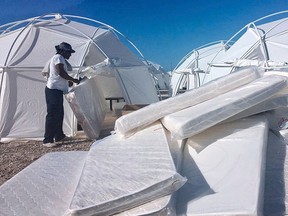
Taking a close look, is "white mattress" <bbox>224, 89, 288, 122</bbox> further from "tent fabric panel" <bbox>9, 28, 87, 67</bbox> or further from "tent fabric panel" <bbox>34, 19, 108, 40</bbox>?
"tent fabric panel" <bbox>34, 19, 108, 40</bbox>

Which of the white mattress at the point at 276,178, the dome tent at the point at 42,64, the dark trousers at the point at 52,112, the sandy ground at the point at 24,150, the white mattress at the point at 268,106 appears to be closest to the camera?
the white mattress at the point at 276,178

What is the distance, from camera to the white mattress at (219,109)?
276 centimetres

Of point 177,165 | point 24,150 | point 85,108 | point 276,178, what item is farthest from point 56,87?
point 276,178

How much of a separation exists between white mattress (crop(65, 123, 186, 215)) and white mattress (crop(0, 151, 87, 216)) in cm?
24

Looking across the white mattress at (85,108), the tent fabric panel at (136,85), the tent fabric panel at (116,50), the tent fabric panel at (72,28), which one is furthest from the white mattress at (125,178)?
the tent fabric panel at (72,28)

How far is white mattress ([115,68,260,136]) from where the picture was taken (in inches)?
131

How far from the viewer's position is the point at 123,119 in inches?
133

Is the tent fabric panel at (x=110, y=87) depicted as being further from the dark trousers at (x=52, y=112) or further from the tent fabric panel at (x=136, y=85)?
the dark trousers at (x=52, y=112)

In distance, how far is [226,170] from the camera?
239 cm

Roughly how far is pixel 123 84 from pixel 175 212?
26.3 ft

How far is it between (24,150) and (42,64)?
2.52 metres

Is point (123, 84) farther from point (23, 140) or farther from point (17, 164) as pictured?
point (17, 164)

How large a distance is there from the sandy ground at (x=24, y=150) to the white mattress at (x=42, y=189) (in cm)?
238

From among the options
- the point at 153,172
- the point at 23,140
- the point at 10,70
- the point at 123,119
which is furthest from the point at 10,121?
the point at 153,172
